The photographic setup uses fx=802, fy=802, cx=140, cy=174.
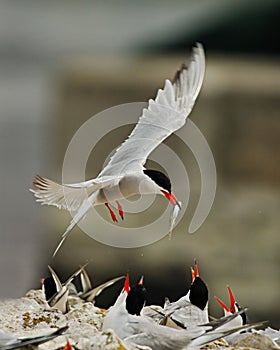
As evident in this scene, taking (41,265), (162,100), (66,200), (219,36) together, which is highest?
(219,36)

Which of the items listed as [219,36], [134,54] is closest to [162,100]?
[219,36]

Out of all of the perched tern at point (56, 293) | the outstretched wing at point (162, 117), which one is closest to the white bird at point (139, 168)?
→ the outstretched wing at point (162, 117)

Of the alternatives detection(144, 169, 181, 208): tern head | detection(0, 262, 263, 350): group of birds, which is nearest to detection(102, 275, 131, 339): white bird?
detection(0, 262, 263, 350): group of birds

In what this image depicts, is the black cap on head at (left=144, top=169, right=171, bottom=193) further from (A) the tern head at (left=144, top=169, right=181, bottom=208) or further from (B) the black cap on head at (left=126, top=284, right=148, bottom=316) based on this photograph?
(B) the black cap on head at (left=126, top=284, right=148, bottom=316)

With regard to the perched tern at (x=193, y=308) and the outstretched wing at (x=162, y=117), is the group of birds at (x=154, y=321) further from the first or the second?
the outstretched wing at (x=162, y=117)

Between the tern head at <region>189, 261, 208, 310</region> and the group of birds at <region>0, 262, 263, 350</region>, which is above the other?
the tern head at <region>189, 261, 208, 310</region>

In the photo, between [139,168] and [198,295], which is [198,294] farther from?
[139,168]

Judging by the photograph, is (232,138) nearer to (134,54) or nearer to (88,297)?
(134,54)

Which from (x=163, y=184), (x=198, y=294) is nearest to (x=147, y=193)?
(x=163, y=184)
